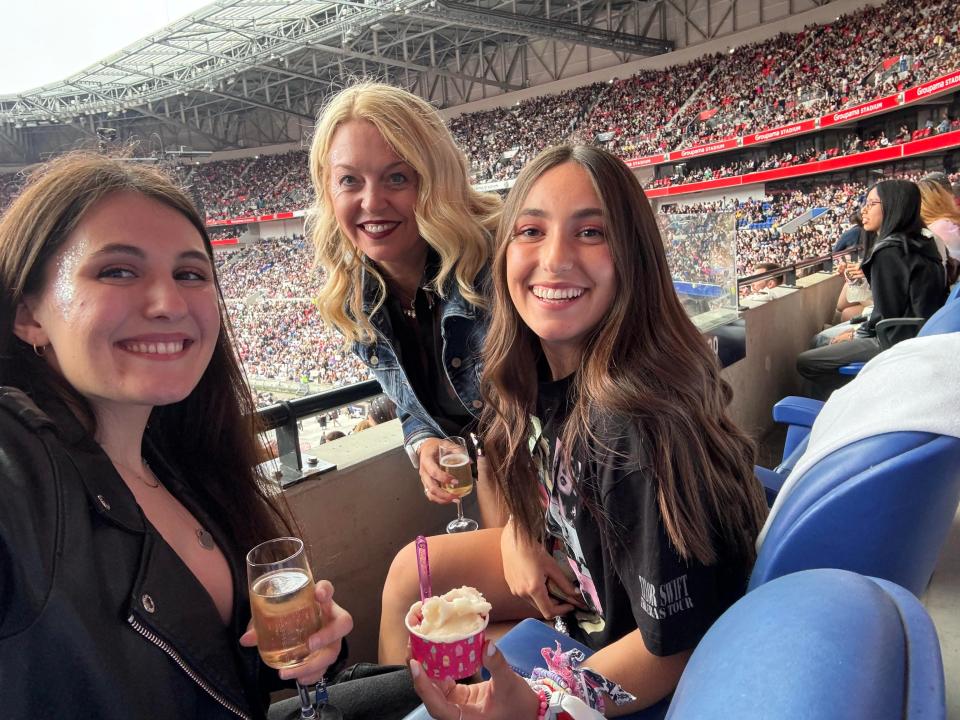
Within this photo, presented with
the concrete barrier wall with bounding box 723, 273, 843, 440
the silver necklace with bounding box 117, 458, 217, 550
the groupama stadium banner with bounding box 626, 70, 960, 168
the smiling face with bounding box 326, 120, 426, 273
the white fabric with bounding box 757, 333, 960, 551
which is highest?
the groupama stadium banner with bounding box 626, 70, 960, 168

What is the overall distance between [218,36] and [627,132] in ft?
43.8

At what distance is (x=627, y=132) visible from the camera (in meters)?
21.1

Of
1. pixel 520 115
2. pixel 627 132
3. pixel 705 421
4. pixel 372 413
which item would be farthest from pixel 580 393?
pixel 520 115

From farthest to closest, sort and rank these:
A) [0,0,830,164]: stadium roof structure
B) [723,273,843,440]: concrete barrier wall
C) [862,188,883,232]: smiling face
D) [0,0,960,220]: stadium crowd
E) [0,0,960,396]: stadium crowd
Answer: [0,0,830,164]: stadium roof structure
[0,0,960,396]: stadium crowd
[0,0,960,220]: stadium crowd
[862,188,883,232]: smiling face
[723,273,843,440]: concrete barrier wall

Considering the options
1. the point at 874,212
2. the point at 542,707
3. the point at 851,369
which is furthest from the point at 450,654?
the point at 874,212

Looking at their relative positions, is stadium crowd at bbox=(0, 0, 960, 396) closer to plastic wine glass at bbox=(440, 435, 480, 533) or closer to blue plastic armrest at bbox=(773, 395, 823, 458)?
blue plastic armrest at bbox=(773, 395, 823, 458)

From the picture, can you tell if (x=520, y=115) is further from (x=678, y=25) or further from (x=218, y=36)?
(x=218, y=36)

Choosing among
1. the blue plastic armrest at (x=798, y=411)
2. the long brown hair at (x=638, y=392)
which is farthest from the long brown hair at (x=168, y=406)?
the blue plastic armrest at (x=798, y=411)

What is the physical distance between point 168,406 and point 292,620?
52 cm

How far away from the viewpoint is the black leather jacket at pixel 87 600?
672mm

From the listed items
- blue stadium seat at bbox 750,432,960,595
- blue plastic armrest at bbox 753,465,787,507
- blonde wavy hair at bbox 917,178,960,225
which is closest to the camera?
blue stadium seat at bbox 750,432,960,595

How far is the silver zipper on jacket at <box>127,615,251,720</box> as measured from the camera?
81cm

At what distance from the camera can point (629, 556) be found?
1.09 m

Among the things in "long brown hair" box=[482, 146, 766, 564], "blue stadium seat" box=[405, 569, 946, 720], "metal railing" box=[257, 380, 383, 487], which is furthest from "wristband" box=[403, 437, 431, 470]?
"blue stadium seat" box=[405, 569, 946, 720]
